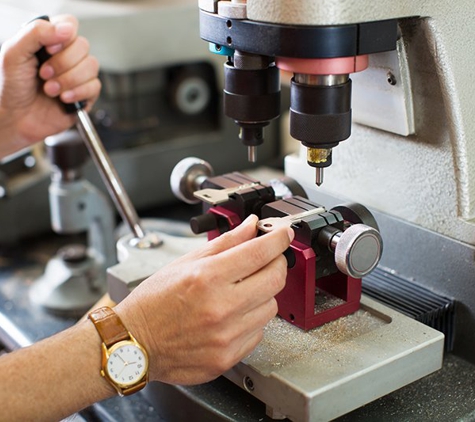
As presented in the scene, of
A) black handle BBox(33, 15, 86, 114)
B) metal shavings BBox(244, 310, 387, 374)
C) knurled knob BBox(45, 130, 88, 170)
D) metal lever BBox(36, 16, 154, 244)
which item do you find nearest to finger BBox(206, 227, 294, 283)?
metal shavings BBox(244, 310, 387, 374)

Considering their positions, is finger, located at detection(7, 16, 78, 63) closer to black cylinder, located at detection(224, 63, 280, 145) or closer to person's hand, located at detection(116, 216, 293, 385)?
black cylinder, located at detection(224, 63, 280, 145)

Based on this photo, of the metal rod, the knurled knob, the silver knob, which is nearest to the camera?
the silver knob

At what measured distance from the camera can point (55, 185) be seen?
160 cm

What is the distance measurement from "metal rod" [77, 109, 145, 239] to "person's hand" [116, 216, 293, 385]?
350mm

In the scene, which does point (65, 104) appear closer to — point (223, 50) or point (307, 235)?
point (223, 50)

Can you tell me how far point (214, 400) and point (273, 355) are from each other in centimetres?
11

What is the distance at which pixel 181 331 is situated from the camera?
0.90 m

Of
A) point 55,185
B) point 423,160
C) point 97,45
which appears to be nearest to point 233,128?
point 97,45

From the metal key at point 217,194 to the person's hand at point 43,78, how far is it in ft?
1.50

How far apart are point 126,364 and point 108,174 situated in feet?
1.60

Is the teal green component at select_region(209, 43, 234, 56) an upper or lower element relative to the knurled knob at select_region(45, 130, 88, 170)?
upper

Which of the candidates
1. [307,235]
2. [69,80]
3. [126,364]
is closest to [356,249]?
[307,235]

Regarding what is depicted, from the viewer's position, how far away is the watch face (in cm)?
90

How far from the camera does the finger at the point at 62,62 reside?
1402 millimetres
